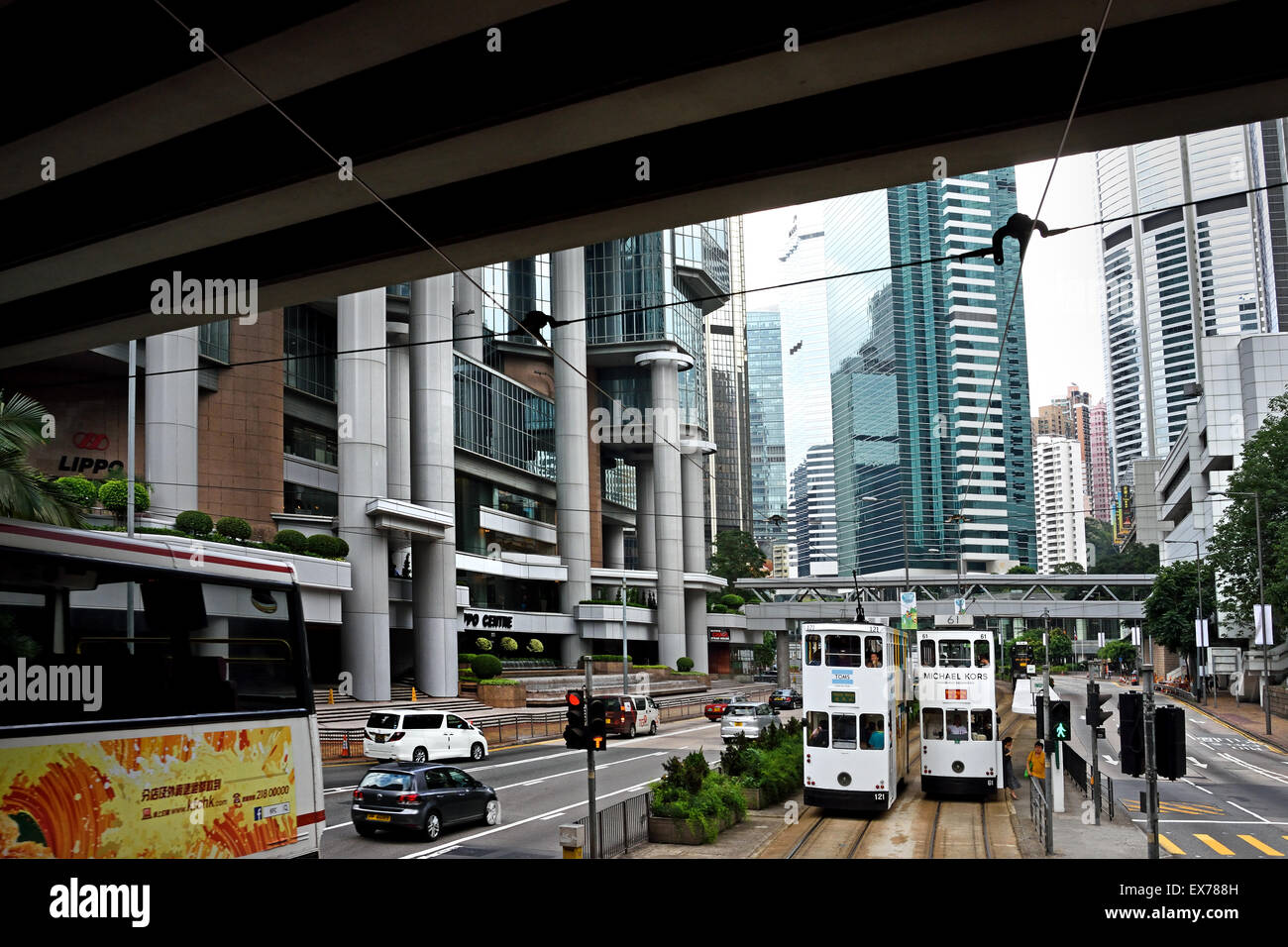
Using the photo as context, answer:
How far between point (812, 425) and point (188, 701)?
150 metres

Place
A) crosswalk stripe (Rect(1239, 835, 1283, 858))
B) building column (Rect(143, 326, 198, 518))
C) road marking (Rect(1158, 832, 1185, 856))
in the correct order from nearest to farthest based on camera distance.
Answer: road marking (Rect(1158, 832, 1185, 856)), crosswalk stripe (Rect(1239, 835, 1283, 858)), building column (Rect(143, 326, 198, 518))

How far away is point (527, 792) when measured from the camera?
991 inches

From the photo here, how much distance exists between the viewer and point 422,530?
45.6 m

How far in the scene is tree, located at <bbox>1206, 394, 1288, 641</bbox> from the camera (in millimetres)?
54125

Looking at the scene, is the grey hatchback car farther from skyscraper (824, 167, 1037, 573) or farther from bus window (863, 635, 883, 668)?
bus window (863, 635, 883, 668)

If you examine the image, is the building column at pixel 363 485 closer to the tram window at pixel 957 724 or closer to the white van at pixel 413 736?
the white van at pixel 413 736

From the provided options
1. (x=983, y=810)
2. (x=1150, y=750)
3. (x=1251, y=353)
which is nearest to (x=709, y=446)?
(x=1251, y=353)


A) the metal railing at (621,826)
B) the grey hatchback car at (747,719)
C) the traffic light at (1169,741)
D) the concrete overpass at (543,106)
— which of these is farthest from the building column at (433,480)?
the traffic light at (1169,741)

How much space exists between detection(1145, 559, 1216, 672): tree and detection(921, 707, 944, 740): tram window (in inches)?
2015

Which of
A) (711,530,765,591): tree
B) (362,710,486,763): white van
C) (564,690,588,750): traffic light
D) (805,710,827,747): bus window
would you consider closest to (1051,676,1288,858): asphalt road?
(805,710,827,747): bus window

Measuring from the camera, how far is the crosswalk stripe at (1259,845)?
18.5 metres

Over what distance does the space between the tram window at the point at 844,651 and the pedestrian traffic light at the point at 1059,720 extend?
4.12m

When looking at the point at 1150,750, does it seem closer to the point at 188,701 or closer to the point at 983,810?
the point at 188,701

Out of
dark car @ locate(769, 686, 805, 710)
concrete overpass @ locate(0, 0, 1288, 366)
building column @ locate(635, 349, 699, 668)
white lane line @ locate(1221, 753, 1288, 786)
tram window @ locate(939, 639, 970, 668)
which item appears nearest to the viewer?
concrete overpass @ locate(0, 0, 1288, 366)
